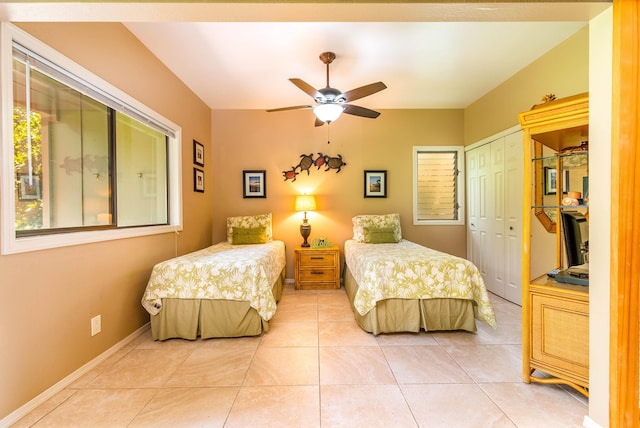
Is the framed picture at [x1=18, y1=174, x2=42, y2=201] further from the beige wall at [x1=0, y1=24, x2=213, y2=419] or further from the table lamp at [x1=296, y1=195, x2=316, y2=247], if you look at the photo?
the table lamp at [x1=296, y1=195, x2=316, y2=247]

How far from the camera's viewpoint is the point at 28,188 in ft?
5.40

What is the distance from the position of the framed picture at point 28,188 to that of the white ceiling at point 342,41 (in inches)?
33.7

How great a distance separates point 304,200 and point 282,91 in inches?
59.6

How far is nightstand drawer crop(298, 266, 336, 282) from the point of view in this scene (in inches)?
151

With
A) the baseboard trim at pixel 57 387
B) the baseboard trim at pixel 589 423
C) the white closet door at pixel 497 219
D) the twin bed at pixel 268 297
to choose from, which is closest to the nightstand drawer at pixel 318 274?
the twin bed at pixel 268 297

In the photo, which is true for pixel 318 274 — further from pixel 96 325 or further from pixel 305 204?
pixel 96 325

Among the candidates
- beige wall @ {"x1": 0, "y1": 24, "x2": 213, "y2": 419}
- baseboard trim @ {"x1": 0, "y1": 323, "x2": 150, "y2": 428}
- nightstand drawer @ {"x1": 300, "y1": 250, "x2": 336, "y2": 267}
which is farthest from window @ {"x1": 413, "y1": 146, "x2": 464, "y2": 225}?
baseboard trim @ {"x1": 0, "y1": 323, "x2": 150, "y2": 428}

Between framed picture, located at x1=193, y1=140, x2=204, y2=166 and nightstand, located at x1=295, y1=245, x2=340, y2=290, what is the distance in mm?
1846

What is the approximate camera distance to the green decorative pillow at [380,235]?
3781mm

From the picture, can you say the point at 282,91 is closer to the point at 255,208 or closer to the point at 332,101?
the point at 332,101

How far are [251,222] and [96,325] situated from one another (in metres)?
2.24

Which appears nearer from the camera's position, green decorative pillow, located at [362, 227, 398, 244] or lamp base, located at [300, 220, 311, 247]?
green decorative pillow, located at [362, 227, 398, 244]

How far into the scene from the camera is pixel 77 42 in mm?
A: 1845

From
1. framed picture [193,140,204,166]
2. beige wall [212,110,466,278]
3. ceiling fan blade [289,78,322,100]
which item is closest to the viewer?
ceiling fan blade [289,78,322,100]
